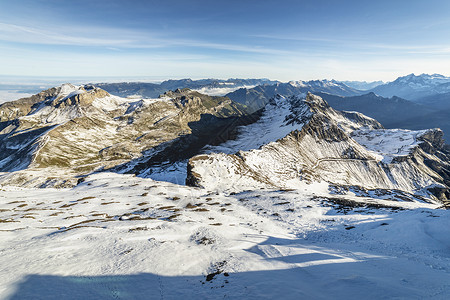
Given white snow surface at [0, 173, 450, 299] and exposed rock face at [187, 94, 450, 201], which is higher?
white snow surface at [0, 173, 450, 299]

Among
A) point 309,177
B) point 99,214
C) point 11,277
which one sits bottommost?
point 309,177

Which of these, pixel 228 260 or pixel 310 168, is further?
pixel 310 168

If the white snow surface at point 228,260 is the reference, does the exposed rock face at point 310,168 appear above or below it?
below

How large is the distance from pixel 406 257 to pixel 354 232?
12358 mm

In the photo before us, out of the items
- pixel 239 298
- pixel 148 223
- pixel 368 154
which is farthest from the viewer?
pixel 368 154

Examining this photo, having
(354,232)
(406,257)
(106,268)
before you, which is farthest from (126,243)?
(354,232)

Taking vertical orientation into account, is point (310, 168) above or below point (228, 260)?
below

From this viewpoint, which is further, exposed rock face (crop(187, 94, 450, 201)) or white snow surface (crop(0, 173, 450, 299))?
exposed rock face (crop(187, 94, 450, 201))

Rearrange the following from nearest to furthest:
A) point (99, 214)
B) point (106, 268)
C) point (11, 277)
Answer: point (11, 277)
point (106, 268)
point (99, 214)

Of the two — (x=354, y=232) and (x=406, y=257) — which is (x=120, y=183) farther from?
(x=406, y=257)

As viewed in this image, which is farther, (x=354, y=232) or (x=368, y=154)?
(x=368, y=154)

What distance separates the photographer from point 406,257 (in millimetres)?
24062

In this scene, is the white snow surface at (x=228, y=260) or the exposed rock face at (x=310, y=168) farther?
the exposed rock face at (x=310, y=168)

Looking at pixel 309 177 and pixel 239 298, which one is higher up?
pixel 239 298
